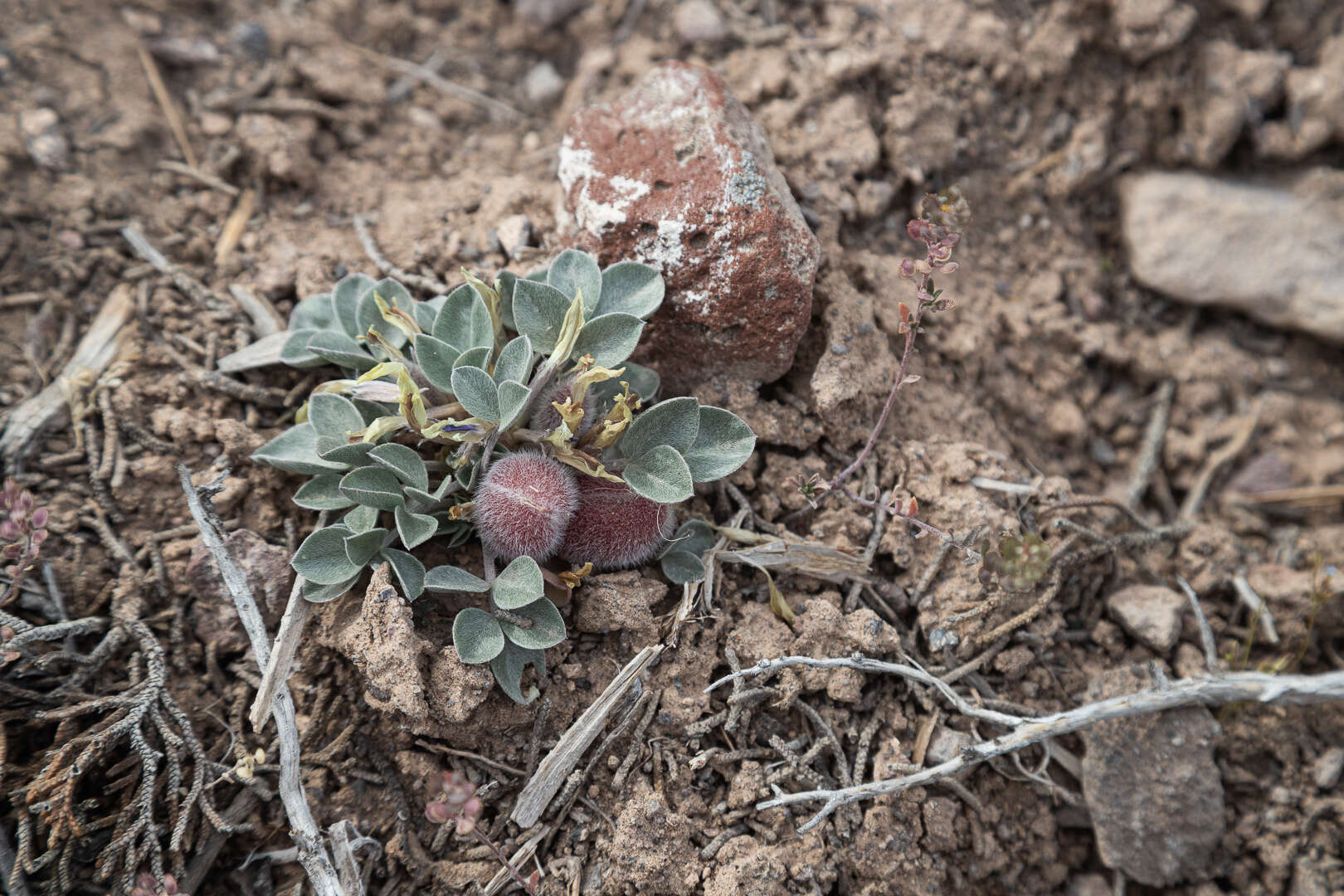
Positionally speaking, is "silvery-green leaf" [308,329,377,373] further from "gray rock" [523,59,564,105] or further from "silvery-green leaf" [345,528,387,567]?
"gray rock" [523,59,564,105]

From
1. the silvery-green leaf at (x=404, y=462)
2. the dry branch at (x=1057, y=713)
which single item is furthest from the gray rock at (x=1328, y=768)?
the silvery-green leaf at (x=404, y=462)

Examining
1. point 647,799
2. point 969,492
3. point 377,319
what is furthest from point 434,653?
point 969,492

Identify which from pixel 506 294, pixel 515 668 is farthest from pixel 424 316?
pixel 515 668

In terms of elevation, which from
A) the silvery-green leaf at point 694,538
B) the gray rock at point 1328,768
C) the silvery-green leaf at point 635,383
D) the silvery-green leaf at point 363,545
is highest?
the silvery-green leaf at point 635,383

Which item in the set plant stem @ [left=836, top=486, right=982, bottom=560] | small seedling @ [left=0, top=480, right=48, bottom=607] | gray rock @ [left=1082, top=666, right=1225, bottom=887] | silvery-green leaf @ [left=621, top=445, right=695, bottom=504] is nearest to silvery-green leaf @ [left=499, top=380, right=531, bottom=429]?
silvery-green leaf @ [left=621, top=445, right=695, bottom=504]

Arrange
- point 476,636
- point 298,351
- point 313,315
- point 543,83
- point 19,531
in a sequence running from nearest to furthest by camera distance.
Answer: point 19,531
point 476,636
point 298,351
point 313,315
point 543,83

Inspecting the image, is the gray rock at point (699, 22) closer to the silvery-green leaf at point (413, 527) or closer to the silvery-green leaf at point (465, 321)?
the silvery-green leaf at point (465, 321)

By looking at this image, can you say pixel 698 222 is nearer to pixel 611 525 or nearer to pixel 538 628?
pixel 611 525
